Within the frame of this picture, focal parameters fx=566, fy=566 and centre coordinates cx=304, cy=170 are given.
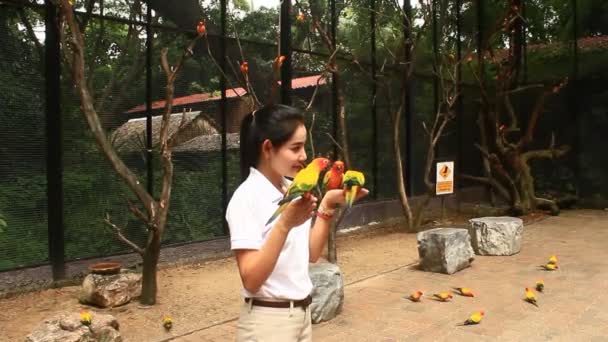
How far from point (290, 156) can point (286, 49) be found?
6.47 m

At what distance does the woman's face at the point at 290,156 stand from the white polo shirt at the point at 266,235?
Result: 0.21 ft

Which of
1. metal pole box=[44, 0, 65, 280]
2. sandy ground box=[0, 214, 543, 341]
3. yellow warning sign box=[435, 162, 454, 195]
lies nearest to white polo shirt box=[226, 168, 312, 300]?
sandy ground box=[0, 214, 543, 341]

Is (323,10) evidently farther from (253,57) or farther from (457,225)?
(457,225)

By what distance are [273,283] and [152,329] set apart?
8.97ft

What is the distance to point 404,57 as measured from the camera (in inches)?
416

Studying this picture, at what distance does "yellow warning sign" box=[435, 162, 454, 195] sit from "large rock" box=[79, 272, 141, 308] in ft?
15.8

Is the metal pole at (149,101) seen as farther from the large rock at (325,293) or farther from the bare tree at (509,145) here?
the bare tree at (509,145)

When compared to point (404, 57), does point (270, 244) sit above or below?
below

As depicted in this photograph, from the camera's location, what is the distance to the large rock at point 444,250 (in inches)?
232

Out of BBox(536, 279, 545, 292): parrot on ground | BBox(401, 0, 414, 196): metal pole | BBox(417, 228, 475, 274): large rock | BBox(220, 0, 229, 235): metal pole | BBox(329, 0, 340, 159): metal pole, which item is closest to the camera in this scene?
BBox(536, 279, 545, 292): parrot on ground

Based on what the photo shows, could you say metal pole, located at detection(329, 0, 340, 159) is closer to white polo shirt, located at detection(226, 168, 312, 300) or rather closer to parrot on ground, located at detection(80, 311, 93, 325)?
parrot on ground, located at detection(80, 311, 93, 325)

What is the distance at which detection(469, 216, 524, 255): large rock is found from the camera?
6.87m

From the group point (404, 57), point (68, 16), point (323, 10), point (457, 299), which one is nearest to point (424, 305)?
point (457, 299)

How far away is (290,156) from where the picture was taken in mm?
1733
